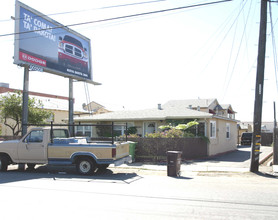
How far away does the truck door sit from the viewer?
12.0 metres

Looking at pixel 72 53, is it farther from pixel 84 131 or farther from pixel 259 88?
pixel 259 88

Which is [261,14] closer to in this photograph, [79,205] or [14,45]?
[79,205]

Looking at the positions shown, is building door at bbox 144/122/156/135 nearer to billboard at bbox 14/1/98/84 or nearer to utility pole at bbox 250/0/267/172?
billboard at bbox 14/1/98/84

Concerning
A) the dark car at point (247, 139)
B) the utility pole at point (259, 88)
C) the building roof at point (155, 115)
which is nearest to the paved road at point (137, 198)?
the utility pole at point (259, 88)

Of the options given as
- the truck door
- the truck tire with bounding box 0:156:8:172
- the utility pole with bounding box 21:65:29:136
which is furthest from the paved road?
the utility pole with bounding box 21:65:29:136

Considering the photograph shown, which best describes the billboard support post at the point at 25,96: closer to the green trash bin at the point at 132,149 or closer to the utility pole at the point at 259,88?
the green trash bin at the point at 132,149

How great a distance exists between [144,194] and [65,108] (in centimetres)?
3027

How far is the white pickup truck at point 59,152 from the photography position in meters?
11.3

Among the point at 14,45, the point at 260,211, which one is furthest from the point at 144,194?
the point at 14,45

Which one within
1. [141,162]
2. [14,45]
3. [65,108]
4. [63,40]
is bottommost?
[141,162]

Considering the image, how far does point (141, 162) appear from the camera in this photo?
15.8 metres

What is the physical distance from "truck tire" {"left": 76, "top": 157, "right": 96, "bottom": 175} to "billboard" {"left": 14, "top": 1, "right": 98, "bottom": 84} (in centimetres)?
613

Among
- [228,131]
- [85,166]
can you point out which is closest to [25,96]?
[85,166]

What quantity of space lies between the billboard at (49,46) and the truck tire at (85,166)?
613cm
